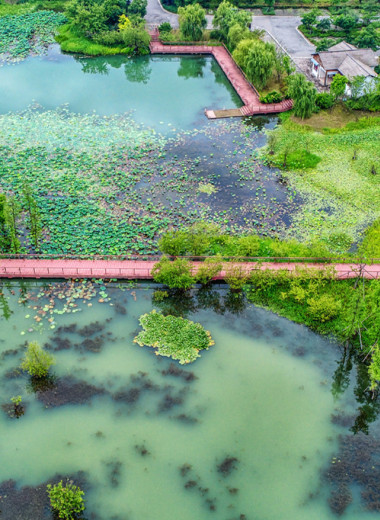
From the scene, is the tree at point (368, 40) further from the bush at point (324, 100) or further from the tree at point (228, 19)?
the bush at point (324, 100)

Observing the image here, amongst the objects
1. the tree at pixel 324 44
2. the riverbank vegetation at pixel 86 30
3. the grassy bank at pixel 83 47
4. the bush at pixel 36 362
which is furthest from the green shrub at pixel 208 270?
the grassy bank at pixel 83 47

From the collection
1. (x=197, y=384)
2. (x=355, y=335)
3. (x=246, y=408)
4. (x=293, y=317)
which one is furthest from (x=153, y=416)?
(x=355, y=335)

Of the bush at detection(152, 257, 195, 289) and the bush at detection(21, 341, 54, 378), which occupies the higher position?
the bush at detection(152, 257, 195, 289)

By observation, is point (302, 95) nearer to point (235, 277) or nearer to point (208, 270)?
point (235, 277)

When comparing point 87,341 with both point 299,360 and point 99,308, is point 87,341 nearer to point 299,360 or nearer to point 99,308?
point 99,308

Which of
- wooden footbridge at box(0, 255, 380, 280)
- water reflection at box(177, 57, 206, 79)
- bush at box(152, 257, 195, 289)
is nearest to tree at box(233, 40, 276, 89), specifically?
water reflection at box(177, 57, 206, 79)

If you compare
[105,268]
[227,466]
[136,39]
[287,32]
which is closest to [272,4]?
[287,32]

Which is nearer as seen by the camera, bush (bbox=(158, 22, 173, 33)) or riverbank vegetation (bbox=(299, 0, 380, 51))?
riverbank vegetation (bbox=(299, 0, 380, 51))

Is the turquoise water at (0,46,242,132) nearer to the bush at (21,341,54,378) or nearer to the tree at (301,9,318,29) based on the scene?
the tree at (301,9,318,29)
